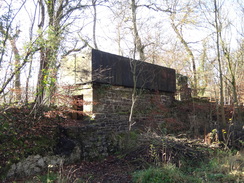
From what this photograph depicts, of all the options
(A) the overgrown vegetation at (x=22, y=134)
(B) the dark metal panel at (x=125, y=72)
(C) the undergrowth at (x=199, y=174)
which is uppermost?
(B) the dark metal panel at (x=125, y=72)

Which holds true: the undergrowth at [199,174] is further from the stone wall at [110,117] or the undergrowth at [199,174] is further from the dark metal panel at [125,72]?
the dark metal panel at [125,72]

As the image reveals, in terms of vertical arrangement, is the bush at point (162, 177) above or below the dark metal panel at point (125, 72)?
below

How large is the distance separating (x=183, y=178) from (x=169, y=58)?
14.2 metres

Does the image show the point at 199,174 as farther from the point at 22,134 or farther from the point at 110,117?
the point at 22,134

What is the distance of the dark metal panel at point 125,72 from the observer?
813cm

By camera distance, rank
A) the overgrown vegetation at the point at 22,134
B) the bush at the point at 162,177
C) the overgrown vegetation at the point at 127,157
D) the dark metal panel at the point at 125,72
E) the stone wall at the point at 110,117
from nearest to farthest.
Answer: the bush at the point at 162,177 < the overgrown vegetation at the point at 127,157 < the overgrown vegetation at the point at 22,134 < the stone wall at the point at 110,117 < the dark metal panel at the point at 125,72

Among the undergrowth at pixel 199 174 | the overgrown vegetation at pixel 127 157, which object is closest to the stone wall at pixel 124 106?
the overgrown vegetation at pixel 127 157

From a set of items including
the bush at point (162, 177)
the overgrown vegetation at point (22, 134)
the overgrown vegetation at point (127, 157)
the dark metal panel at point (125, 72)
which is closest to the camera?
the bush at point (162, 177)

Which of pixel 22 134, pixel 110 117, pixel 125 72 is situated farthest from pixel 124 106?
pixel 22 134

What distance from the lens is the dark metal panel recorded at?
320 inches

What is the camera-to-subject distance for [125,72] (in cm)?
941

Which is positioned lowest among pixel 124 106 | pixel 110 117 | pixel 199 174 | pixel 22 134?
pixel 199 174

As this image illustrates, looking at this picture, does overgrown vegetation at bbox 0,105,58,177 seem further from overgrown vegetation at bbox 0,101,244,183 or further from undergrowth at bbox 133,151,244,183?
undergrowth at bbox 133,151,244,183

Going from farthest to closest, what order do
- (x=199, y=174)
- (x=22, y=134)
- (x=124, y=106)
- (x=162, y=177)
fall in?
(x=124, y=106), (x=22, y=134), (x=199, y=174), (x=162, y=177)
